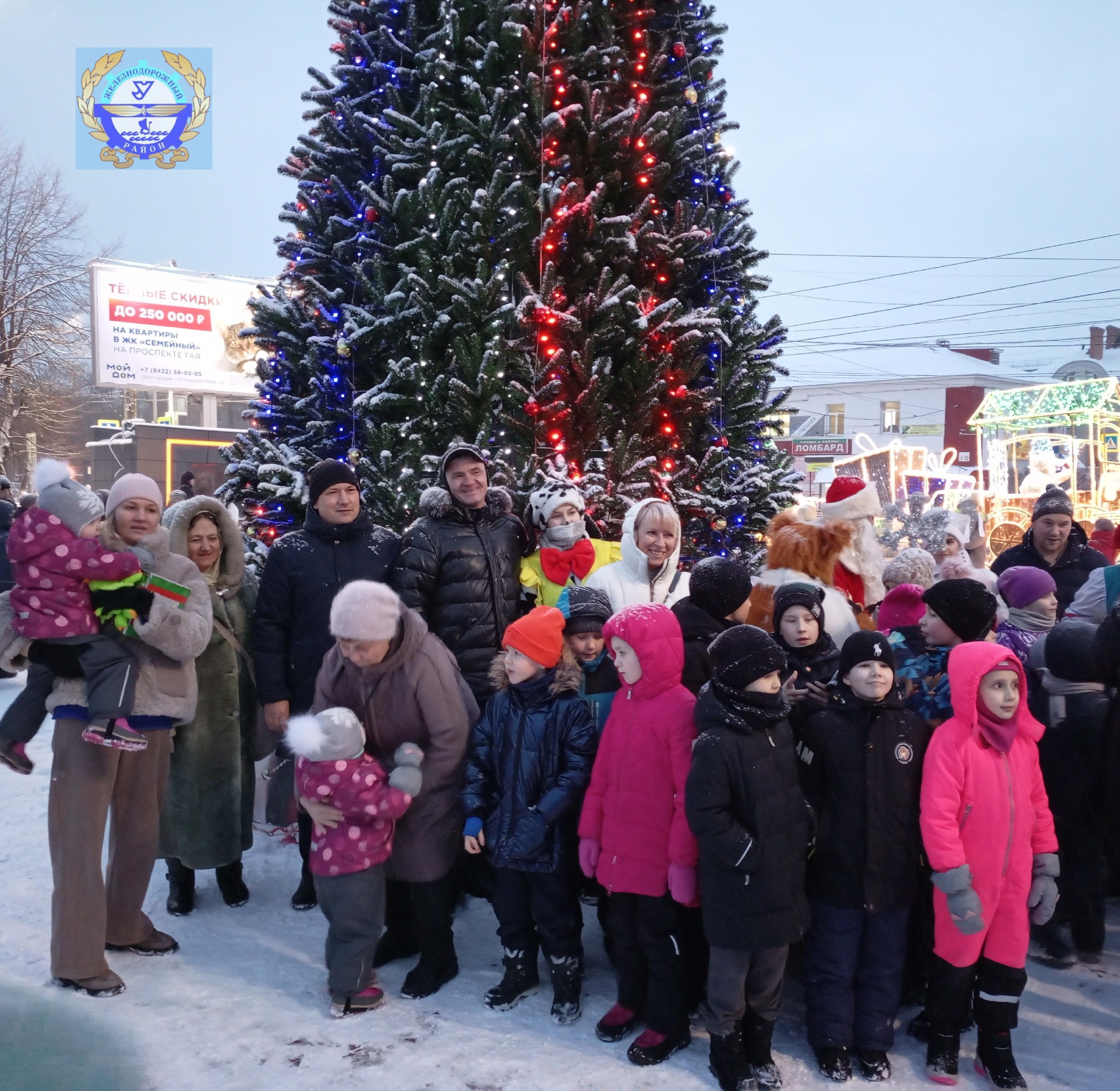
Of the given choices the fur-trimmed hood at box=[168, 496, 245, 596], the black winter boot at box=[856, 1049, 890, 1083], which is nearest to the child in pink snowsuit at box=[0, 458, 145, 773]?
the fur-trimmed hood at box=[168, 496, 245, 596]

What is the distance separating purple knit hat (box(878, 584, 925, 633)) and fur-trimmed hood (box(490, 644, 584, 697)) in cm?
141

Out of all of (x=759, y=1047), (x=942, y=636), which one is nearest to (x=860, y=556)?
(x=942, y=636)

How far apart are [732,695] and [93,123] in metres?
23.5

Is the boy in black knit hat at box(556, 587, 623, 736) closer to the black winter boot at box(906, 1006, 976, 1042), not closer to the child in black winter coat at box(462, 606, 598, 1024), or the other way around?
the child in black winter coat at box(462, 606, 598, 1024)

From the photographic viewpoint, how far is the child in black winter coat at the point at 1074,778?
3.71 metres

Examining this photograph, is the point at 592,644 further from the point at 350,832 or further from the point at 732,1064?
the point at 732,1064

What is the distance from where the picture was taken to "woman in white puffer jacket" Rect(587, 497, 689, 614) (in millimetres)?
4129

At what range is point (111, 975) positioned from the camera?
11.8 feet

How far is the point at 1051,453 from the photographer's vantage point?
14.9m

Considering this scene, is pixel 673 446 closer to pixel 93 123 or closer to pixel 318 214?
pixel 318 214

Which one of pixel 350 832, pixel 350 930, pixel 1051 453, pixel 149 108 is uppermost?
pixel 149 108

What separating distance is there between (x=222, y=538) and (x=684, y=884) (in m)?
2.87

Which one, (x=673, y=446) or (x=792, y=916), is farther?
(x=673, y=446)

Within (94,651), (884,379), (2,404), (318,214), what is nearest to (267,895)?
(94,651)
